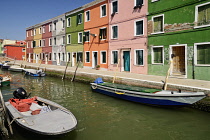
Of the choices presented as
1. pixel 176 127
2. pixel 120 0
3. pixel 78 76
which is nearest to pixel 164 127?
pixel 176 127

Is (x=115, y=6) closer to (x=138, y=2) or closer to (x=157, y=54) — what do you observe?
(x=138, y=2)

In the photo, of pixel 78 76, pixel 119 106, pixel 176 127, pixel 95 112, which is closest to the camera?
pixel 176 127

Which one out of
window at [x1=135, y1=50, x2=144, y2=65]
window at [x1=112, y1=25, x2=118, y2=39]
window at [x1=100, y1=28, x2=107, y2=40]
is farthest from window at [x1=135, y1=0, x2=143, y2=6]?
window at [x1=100, y1=28, x2=107, y2=40]

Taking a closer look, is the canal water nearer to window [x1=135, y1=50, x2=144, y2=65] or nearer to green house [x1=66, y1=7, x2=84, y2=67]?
window [x1=135, y1=50, x2=144, y2=65]

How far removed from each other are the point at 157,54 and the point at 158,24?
2669mm

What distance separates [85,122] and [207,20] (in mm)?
10906

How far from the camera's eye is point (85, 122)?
7.41m

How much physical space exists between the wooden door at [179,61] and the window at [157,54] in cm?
113

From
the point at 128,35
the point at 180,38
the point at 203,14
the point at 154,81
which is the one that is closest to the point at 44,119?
the point at 154,81

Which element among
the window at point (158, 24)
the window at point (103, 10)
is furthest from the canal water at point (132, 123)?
the window at point (103, 10)

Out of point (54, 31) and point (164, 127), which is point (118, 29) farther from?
point (54, 31)

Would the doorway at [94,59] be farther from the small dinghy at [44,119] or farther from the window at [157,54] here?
the small dinghy at [44,119]

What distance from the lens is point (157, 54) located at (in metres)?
15.6

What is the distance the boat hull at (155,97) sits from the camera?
815cm
